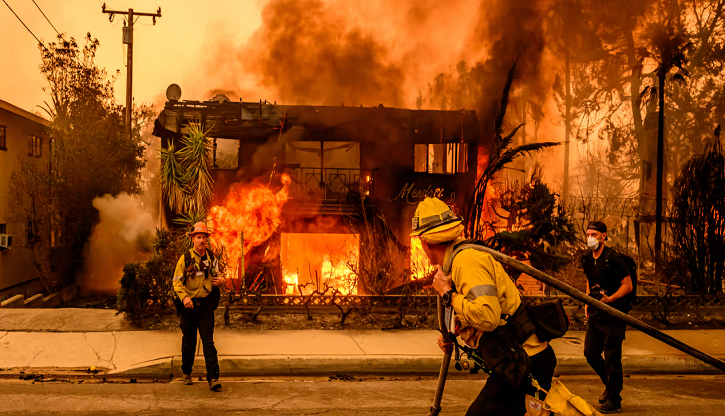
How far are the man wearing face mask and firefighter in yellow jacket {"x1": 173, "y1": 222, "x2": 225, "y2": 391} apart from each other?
369cm

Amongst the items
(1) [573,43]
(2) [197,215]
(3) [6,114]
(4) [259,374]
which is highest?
(1) [573,43]

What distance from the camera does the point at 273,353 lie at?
7.89m

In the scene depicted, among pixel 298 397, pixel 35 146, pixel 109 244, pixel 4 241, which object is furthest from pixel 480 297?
pixel 35 146

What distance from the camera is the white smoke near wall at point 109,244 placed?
69.1 feet

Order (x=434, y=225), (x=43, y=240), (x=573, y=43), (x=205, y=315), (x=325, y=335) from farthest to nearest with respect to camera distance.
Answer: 1. (x=573, y=43)
2. (x=43, y=240)
3. (x=325, y=335)
4. (x=205, y=315)
5. (x=434, y=225)

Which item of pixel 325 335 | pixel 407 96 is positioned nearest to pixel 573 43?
pixel 407 96

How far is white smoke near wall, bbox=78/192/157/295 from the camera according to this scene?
69.1ft

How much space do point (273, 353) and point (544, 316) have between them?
4.91m

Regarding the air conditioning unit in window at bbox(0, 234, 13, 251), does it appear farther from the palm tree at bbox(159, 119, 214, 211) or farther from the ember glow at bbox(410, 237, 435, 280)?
the ember glow at bbox(410, 237, 435, 280)

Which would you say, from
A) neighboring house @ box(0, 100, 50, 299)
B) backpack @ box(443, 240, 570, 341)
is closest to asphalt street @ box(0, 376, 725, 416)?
backpack @ box(443, 240, 570, 341)

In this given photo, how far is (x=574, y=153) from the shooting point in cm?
3534

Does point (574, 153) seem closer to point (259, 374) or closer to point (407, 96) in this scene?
point (407, 96)

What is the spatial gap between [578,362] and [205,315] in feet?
15.1

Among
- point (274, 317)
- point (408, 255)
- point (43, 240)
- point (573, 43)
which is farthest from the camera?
point (573, 43)
